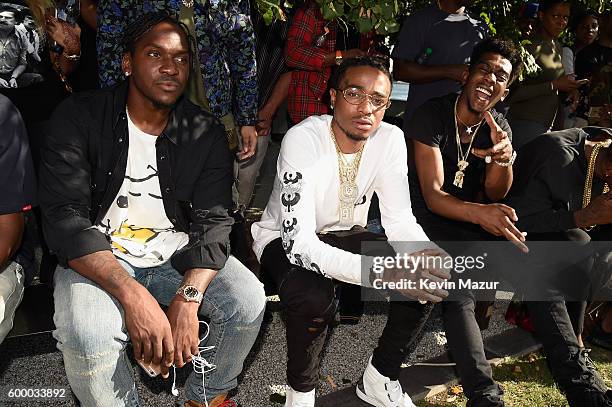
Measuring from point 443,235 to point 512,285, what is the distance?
0.54 metres

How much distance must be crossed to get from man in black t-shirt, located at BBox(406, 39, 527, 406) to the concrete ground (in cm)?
Result: 93

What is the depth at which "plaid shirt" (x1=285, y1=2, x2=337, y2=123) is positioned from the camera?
438 centimetres

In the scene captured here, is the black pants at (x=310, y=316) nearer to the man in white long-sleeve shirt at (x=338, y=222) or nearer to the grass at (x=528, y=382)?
the man in white long-sleeve shirt at (x=338, y=222)

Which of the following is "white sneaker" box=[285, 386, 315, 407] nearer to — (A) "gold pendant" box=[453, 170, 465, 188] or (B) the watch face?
(B) the watch face

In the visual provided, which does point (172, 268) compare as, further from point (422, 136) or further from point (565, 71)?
point (565, 71)

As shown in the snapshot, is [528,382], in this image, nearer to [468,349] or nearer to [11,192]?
[468,349]

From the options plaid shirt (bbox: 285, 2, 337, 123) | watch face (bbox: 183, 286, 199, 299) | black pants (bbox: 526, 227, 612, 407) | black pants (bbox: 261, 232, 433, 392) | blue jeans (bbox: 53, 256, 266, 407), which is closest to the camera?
blue jeans (bbox: 53, 256, 266, 407)

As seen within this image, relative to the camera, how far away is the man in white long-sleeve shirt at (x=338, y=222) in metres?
2.96

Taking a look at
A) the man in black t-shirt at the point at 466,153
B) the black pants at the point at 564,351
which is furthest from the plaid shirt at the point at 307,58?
the black pants at the point at 564,351

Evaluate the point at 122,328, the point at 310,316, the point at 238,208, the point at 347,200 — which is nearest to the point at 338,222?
the point at 347,200

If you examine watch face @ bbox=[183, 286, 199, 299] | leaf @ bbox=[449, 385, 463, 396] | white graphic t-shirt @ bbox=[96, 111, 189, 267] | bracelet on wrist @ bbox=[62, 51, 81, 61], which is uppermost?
bracelet on wrist @ bbox=[62, 51, 81, 61]

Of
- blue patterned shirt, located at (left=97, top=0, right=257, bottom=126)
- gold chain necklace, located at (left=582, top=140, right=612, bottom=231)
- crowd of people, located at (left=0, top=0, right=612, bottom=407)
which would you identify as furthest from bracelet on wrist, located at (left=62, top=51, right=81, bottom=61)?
gold chain necklace, located at (left=582, top=140, right=612, bottom=231)

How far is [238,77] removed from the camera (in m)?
3.96

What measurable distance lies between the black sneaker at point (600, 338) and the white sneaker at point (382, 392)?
5.28ft
